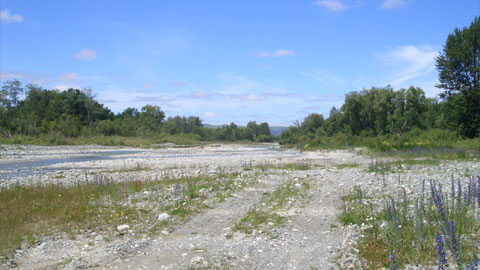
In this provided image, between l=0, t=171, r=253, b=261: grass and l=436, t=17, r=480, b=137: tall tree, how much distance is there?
131ft

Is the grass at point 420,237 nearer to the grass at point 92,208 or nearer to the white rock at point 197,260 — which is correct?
the white rock at point 197,260

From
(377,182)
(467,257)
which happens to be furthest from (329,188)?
(467,257)

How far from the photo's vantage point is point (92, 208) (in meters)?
9.90

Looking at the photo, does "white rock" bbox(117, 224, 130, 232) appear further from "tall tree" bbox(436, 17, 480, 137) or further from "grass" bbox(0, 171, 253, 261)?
"tall tree" bbox(436, 17, 480, 137)

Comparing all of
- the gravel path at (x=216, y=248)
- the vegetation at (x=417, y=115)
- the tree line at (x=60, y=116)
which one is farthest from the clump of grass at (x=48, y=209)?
the tree line at (x=60, y=116)

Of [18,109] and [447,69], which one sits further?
[18,109]

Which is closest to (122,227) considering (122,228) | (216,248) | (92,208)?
(122,228)

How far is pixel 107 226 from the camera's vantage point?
8578 millimetres

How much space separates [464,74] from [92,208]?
48.5 meters

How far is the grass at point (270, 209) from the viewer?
835cm

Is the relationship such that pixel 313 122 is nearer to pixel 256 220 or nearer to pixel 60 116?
pixel 60 116

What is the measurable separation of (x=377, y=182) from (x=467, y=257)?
862 centimetres

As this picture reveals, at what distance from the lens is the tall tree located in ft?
134

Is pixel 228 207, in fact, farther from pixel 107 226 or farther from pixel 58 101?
pixel 58 101
